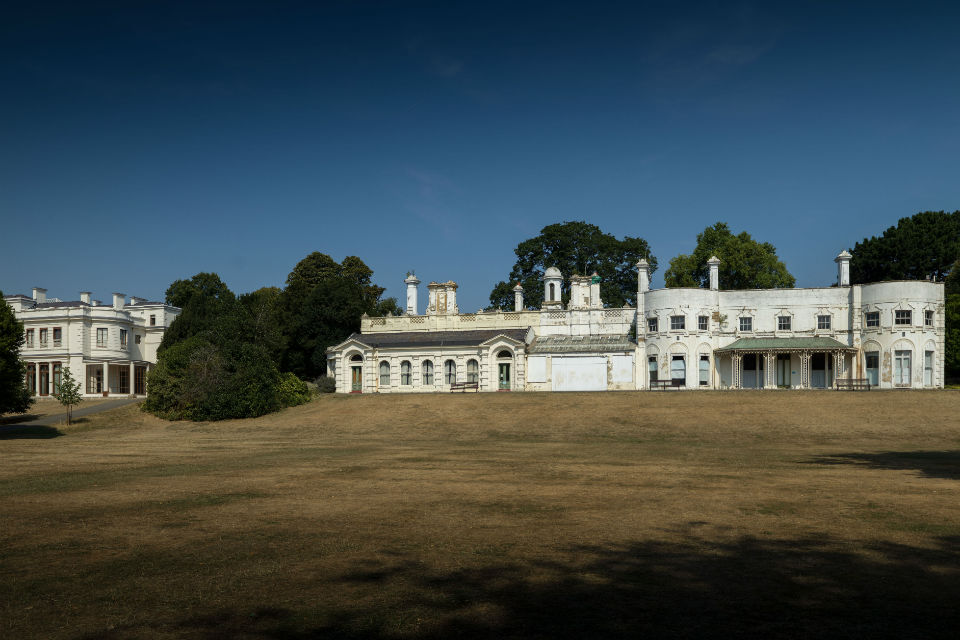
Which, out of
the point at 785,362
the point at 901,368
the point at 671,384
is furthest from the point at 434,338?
the point at 901,368

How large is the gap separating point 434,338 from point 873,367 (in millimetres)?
31582

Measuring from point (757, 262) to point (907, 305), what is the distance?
2230cm

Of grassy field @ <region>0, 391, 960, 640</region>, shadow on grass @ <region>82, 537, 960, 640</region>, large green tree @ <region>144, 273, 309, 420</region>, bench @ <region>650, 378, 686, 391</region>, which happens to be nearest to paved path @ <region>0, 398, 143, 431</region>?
large green tree @ <region>144, 273, 309, 420</region>

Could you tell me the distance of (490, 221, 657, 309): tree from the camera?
85.0 metres

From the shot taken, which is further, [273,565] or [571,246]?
[571,246]

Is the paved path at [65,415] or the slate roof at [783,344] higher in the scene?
the slate roof at [783,344]

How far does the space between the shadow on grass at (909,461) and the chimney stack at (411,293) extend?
43.8 m

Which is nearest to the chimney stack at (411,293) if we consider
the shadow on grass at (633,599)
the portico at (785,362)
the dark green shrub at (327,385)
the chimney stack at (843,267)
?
the dark green shrub at (327,385)

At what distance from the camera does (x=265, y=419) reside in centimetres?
4647

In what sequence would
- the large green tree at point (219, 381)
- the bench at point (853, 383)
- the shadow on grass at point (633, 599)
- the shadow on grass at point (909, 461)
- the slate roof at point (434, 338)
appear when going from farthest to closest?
the slate roof at point (434, 338) < the bench at point (853, 383) < the large green tree at point (219, 381) < the shadow on grass at point (909, 461) < the shadow on grass at point (633, 599)

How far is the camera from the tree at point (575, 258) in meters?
85.0

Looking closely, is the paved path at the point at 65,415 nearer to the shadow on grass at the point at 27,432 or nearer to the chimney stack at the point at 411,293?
the shadow on grass at the point at 27,432

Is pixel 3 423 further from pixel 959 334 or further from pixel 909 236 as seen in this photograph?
pixel 909 236

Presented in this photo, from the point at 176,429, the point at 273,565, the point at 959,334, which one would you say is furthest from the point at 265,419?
the point at 959,334
